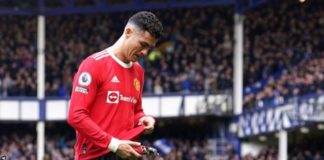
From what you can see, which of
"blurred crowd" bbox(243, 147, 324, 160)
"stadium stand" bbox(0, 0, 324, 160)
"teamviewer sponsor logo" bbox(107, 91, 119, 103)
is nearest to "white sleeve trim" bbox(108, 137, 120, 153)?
"teamviewer sponsor logo" bbox(107, 91, 119, 103)

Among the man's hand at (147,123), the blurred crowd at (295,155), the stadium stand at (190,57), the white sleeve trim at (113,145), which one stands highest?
the stadium stand at (190,57)

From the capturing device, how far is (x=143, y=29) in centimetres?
630

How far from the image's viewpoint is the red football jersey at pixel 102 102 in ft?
20.5

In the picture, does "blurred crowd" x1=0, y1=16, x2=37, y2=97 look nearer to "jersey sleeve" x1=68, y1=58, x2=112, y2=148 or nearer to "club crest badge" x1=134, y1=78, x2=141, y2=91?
"club crest badge" x1=134, y1=78, x2=141, y2=91

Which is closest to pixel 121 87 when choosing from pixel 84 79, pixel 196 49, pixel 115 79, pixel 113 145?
pixel 115 79

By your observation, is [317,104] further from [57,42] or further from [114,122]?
[114,122]

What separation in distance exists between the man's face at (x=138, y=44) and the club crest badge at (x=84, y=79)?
0.33 metres

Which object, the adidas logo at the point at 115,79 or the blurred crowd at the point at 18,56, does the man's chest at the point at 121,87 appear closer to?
the adidas logo at the point at 115,79

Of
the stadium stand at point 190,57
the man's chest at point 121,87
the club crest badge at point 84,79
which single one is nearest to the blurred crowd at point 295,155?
the stadium stand at point 190,57

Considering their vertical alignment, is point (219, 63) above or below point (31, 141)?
above

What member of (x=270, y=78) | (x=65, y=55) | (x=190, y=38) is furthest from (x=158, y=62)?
(x=270, y=78)

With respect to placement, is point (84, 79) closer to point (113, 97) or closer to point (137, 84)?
point (113, 97)

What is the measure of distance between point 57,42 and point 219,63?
6.97 meters

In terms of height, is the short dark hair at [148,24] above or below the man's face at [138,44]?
above
